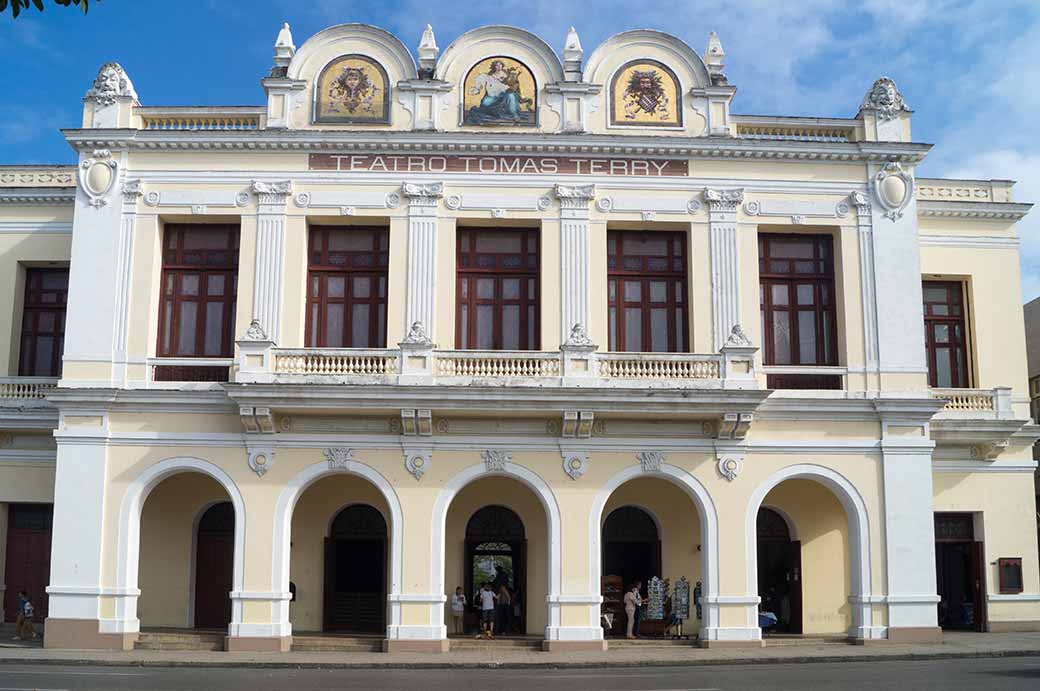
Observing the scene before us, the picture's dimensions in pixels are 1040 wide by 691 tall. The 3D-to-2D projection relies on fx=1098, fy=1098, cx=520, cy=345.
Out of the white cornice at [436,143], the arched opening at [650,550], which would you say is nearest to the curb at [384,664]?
the arched opening at [650,550]

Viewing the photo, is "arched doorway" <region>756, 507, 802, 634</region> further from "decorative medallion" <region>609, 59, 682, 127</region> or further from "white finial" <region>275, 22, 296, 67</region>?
"white finial" <region>275, 22, 296, 67</region>

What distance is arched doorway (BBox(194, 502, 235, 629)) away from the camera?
26.4m

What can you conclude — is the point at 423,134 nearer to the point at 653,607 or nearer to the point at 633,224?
the point at 633,224

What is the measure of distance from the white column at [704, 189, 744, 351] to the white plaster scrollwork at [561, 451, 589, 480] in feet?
13.3

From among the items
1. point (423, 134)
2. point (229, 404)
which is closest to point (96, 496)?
point (229, 404)

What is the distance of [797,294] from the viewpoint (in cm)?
2644

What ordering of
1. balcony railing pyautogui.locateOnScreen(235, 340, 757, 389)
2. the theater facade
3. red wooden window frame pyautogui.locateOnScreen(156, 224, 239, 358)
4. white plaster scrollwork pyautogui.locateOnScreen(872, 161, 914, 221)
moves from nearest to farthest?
1. balcony railing pyautogui.locateOnScreen(235, 340, 757, 389)
2. the theater facade
3. red wooden window frame pyautogui.locateOnScreen(156, 224, 239, 358)
4. white plaster scrollwork pyautogui.locateOnScreen(872, 161, 914, 221)

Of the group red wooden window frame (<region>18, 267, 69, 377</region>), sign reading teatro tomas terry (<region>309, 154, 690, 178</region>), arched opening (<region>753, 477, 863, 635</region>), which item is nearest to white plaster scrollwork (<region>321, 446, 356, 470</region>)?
sign reading teatro tomas terry (<region>309, 154, 690, 178</region>)

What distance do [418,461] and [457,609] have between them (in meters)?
3.78

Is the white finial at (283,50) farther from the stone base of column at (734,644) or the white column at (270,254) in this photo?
the stone base of column at (734,644)

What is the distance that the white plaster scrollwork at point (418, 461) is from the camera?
24.2 m

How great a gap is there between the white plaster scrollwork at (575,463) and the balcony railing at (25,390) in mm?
12957

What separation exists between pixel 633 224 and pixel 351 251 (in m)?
6.74

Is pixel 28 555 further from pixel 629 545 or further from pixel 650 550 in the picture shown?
pixel 650 550
